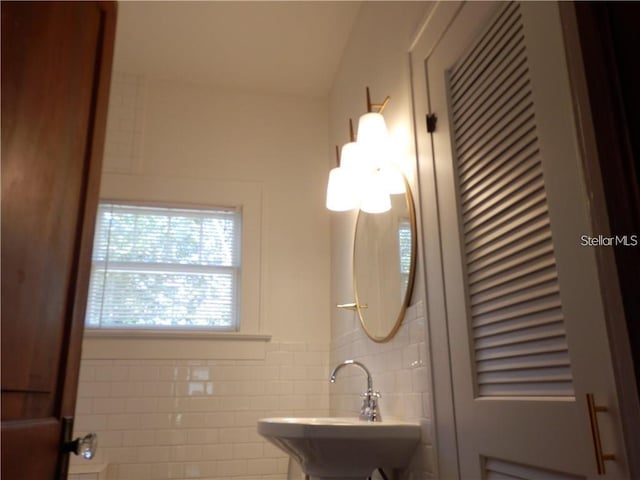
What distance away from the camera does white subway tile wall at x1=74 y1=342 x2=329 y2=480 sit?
8.51ft

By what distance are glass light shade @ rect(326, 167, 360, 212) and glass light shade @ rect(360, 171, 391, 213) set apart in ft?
0.42

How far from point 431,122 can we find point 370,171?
43 centimetres

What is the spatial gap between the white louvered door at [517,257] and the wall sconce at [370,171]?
0.37 metres

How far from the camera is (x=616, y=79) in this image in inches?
37.7

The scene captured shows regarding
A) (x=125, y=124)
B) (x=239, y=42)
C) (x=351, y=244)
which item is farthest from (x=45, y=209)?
(x=125, y=124)

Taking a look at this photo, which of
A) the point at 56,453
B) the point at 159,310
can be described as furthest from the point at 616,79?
the point at 159,310

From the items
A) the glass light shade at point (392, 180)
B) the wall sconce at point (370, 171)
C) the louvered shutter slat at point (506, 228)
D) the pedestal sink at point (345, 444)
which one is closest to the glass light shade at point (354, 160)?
the wall sconce at point (370, 171)

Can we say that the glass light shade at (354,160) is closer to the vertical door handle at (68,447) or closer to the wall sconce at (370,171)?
the wall sconce at (370,171)

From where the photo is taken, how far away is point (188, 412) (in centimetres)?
269

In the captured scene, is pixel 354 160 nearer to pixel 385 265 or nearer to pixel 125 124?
pixel 385 265

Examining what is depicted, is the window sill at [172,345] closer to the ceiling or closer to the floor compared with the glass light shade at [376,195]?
closer to the floor

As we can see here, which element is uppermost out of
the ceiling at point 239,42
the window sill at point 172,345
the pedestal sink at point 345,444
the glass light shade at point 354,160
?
the ceiling at point 239,42

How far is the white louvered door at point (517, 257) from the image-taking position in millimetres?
961

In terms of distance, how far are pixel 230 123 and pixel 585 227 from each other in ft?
8.50
